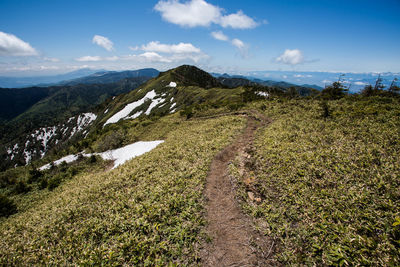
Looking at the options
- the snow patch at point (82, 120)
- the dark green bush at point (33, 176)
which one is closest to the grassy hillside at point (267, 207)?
the dark green bush at point (33, 176)

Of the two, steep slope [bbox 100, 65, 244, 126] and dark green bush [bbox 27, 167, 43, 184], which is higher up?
steep slope [bbox 100, 65, 244, 126]

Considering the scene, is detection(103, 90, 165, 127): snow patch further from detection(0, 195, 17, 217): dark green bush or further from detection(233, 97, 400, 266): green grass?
detection(233, 97, 400, 266): green grass

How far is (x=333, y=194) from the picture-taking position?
30.7 feet

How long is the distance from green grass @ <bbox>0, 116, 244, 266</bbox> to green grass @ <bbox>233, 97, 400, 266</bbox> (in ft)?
13.1

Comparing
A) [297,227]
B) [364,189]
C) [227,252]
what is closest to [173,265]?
[227,252]

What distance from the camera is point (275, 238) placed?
817 centimetres

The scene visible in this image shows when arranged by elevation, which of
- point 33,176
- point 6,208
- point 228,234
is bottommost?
point 33,176

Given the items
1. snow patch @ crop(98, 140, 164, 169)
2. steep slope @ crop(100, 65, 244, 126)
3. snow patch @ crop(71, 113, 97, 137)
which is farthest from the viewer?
snow patch @ crop(71, 113, 97, 137)

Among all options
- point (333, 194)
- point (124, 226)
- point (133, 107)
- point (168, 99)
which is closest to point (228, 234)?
point (124, 226)

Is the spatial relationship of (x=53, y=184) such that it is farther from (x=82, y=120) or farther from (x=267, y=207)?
(x=82, y=120)

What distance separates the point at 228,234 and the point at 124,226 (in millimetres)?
6012

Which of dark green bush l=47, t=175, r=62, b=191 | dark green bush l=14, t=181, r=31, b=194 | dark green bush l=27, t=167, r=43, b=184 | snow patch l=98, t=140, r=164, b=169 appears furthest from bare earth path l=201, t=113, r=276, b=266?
dark green bush l=27, t=167, r=43, b=184

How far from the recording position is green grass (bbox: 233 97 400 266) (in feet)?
22.5

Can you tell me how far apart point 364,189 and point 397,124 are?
12942mm
